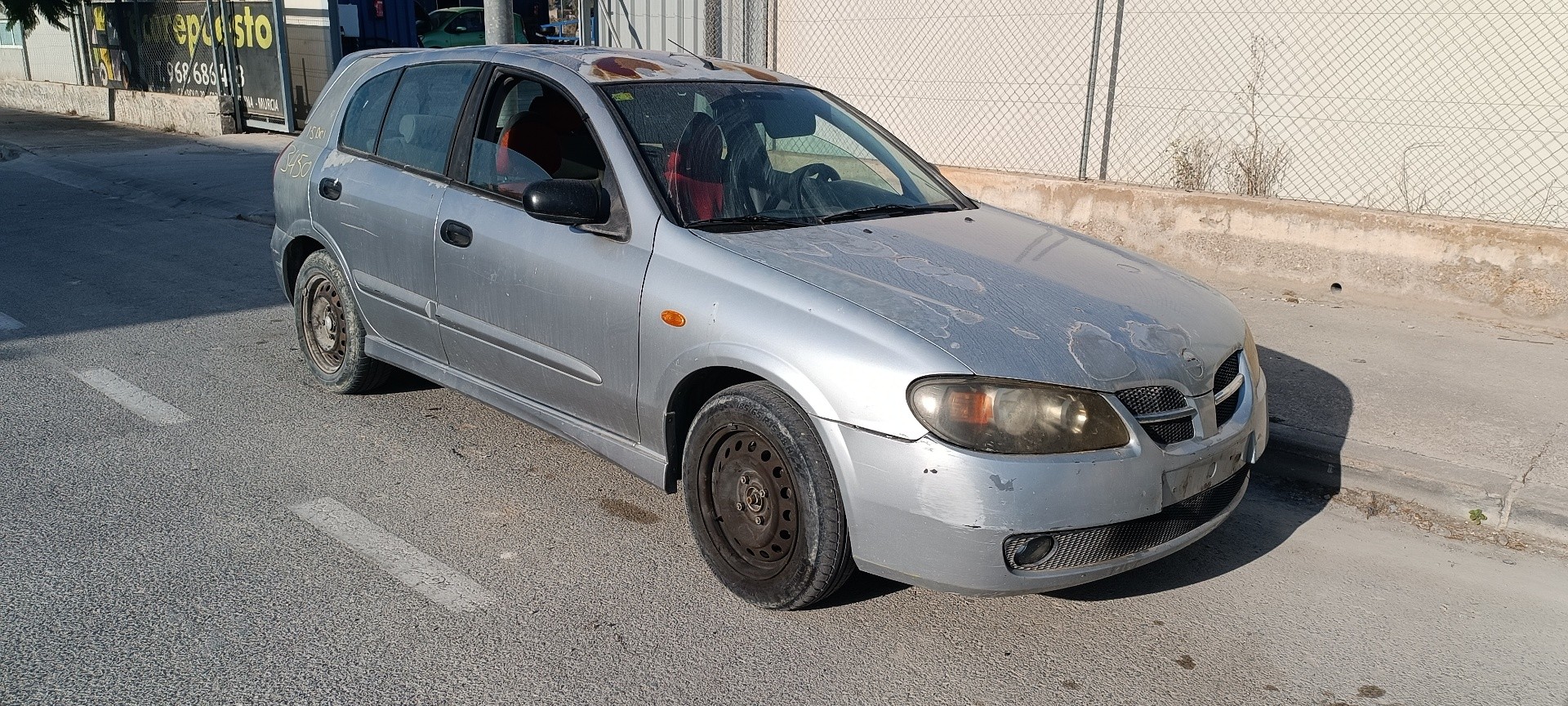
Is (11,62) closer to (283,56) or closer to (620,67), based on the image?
(283,56)

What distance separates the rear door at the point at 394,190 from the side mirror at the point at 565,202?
2.85 ft

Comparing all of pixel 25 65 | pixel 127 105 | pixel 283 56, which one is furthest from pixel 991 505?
pixel 25 65

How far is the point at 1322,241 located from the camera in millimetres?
7410

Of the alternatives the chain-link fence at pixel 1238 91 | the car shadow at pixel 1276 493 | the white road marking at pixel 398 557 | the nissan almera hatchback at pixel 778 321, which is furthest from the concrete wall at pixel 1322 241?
the white road marking at pixel 398 557

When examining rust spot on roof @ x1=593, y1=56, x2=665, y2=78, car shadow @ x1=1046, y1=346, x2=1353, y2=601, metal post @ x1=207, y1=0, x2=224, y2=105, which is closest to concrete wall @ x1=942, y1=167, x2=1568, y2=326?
car shadow @ x1=1046, y1=346, x2=1353, y2=601

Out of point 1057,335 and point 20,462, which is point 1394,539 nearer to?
point 1057,335

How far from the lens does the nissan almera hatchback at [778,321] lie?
311 centimetres

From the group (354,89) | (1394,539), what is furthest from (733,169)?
(1394,539)

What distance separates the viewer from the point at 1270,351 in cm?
620

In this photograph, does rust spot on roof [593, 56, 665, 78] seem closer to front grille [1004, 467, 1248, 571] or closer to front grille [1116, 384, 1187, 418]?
front grille [1116, 384, 1187, 418]

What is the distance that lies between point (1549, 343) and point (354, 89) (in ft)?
21.5

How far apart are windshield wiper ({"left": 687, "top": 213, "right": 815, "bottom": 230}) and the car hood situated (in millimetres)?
61

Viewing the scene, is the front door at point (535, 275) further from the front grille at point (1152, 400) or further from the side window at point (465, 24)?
the side window at point (465, 24)

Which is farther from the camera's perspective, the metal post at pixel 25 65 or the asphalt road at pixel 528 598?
the metal post at pixel 25 65
